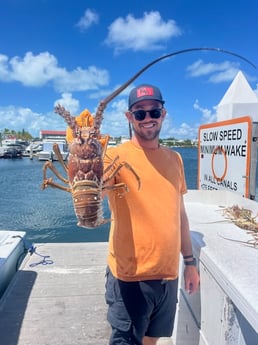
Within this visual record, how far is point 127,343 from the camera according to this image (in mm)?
1733

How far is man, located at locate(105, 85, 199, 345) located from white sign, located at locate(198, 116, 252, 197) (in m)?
1.26

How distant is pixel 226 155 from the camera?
324cm

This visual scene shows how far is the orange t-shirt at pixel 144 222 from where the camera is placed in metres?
1.71

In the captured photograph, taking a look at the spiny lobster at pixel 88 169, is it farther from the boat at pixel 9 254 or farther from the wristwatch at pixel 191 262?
the boat at pixel 9 254

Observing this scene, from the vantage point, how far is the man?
67.5 inches

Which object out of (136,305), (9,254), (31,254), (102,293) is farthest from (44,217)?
(136,305)

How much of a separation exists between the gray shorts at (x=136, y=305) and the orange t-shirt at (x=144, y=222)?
0.17 feet

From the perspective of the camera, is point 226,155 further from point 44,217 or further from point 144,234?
point 44,217

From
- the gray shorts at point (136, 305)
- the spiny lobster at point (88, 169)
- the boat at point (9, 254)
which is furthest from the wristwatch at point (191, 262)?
the boat at point (9, 254)

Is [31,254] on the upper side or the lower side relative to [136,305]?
lower

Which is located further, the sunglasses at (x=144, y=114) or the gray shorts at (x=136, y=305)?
the sunglasses at (x=144, y=114)

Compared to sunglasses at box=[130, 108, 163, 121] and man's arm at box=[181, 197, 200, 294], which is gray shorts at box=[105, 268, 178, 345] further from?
sunglasses at box=[130, 108, 163, 121]

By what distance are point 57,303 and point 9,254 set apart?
863mm

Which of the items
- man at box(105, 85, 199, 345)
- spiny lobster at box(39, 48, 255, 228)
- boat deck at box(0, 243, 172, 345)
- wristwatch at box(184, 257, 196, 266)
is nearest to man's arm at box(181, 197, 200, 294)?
wristwatch at box(184, 257, 196, 266)
